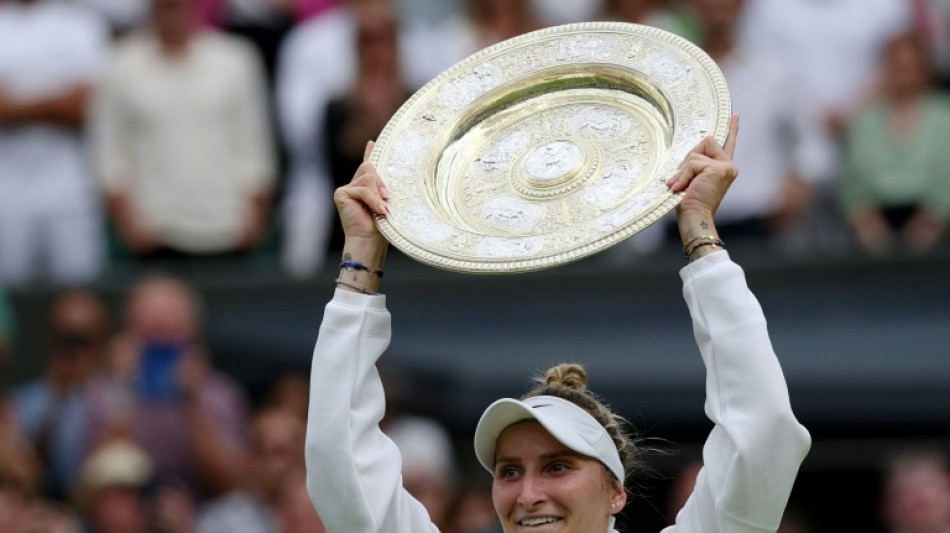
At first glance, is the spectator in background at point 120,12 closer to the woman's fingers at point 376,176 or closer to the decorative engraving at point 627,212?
the woman's fingers at point 376,176

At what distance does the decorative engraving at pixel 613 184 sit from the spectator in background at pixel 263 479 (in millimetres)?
3461

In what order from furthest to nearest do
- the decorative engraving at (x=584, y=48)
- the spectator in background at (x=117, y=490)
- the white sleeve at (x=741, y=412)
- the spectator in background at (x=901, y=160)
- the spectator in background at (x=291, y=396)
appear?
the spectator in background at (x=901, y=160) → the spectator in background at (x=291, y=396) → the spectator in background at (x=117, y=490) → the decorative engraving at (x=584, y=48) → the white sleeve at (x=741, y=412)

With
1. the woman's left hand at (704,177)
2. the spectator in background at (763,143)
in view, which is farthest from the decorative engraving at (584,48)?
the spectator in background at (763,143)

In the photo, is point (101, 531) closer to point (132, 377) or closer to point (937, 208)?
point (132, 377)

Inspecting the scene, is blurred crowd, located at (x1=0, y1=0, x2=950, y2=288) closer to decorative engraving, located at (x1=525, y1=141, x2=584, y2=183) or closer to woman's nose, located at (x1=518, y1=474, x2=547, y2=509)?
decorative engraving, located at (x1=525, y1=141, x2=584, y2=183)

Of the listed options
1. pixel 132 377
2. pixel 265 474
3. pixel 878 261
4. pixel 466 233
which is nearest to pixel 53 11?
pixel 132 377

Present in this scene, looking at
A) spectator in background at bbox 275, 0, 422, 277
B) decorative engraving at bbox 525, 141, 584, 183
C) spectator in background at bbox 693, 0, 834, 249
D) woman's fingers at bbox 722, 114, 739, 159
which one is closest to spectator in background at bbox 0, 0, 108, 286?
spectator in background at bbox 275, 0, 422, 277

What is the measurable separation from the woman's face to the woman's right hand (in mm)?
458

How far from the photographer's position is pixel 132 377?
781 centimetres

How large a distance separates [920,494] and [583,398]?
3148 mm

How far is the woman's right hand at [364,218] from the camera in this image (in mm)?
4195

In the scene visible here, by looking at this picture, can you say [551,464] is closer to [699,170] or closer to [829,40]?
[699,170]

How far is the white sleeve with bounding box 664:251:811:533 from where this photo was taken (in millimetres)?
3824

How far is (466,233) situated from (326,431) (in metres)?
0.48
